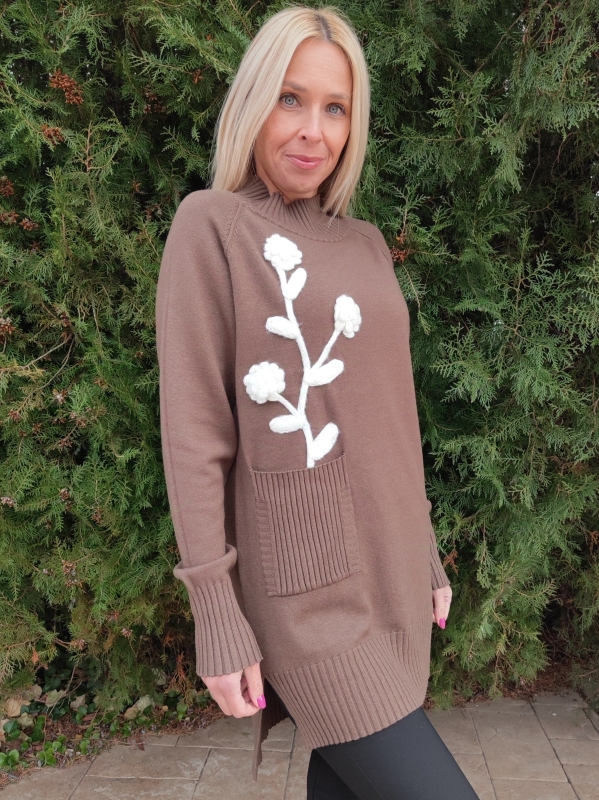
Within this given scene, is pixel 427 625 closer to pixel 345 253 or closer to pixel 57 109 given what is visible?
pixel 345 253

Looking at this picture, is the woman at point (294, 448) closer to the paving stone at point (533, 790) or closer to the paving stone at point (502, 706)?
the paving stone at point (533, 790)

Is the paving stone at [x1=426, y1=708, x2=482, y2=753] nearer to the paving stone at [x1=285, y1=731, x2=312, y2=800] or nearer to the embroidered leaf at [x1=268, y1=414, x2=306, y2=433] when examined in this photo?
the paving stone at [x1=285, y1=731, x2=312, y2=800]

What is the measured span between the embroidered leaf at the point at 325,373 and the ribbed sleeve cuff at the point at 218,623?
40cm

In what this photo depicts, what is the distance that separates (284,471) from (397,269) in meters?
1.02

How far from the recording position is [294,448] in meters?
1.32

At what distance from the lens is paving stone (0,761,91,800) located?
2432 mm

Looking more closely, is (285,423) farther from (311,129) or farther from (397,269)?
(397,269)

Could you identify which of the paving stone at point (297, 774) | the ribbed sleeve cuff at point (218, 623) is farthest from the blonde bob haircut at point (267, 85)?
the paving stone at point (297, 774)

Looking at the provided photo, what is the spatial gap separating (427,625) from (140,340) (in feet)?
4.61

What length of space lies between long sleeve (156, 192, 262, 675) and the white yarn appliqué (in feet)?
0.28

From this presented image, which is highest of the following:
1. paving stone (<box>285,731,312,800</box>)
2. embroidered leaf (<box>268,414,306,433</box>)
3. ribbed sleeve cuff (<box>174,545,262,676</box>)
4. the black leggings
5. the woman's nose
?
the woman's nose

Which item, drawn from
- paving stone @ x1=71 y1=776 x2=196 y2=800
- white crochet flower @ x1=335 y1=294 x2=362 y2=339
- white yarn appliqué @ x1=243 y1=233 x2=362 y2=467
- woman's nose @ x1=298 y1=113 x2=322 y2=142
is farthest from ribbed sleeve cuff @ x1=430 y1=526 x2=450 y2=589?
paving stone @ x1=71 y1=776 x2=196 y2=800

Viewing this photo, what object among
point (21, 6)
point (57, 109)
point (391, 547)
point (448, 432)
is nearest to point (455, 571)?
point (448, 432)

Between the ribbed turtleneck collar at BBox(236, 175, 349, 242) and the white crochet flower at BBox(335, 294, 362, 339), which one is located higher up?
the ribbed turtleneck collar at BBox(236, 175, 349, 242)
